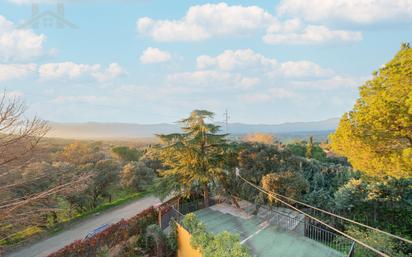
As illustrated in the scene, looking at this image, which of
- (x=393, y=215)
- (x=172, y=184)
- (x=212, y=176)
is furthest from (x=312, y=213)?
(x=172, y=184)

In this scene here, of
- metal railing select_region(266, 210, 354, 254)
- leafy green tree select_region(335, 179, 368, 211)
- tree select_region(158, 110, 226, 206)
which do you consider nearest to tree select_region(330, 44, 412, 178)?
metal railing select_region(266, 210, 354, 254)

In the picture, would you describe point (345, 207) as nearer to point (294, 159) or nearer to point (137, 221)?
point (294, 159)

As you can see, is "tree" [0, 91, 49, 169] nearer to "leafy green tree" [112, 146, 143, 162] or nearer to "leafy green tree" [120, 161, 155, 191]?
"leafy green tree" [120, 161, 155, 191]

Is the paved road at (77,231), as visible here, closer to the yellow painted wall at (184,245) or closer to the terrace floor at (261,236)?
the yellow painted wall at (184,245)

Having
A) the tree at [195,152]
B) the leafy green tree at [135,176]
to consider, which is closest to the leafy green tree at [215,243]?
the tree at [195,152]

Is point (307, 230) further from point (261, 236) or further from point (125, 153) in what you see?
point (125, 153)
